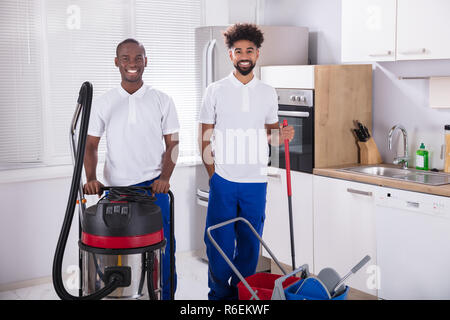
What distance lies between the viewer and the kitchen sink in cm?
333

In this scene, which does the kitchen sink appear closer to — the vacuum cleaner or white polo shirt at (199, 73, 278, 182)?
white polo shirt at (199, 73, 278, 182)

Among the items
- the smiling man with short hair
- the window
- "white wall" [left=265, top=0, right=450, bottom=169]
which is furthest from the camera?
the window

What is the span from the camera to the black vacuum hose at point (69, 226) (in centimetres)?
192

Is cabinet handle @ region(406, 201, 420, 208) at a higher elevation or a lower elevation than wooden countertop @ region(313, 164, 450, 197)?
lower

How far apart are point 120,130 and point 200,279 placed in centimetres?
164

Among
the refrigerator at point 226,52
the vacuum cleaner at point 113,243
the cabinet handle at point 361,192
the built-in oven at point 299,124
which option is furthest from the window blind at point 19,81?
the cabinet handle at point 361,192

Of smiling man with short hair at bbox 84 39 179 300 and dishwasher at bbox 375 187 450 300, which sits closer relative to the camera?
smiling man with short hair at bbox 84 39 179 300

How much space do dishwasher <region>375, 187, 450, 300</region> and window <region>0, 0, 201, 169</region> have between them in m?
2.00

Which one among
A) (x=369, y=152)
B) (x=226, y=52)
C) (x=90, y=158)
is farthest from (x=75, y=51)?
(x=369, y=152)

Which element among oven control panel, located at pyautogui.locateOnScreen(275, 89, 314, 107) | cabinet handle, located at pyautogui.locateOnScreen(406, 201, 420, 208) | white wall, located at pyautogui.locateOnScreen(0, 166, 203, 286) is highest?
oven control panel, located at pyautogui.locateOnScreen(275, 89, 314, 107)

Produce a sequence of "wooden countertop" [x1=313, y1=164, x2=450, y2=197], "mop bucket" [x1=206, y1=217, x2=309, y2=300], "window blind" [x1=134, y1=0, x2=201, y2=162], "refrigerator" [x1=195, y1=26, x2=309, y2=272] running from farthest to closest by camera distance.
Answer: "window blind" [x1=134, y1=0, x2=201, y2=162]
"refrigerator" [x1=195, y1=26, x2=309, y2=272]
"wooden countertop" [x1=313, y1=164, x2=450, y2=197]
"mop bucket" [x1=206, y1=217, x2=309, y2=300]

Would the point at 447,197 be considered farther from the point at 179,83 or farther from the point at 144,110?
the point at 179,83

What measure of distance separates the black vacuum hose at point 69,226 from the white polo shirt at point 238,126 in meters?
1.06

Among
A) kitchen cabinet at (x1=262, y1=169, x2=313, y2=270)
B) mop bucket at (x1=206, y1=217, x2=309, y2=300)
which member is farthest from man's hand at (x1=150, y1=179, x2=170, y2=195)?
kitchen cabinet at (x1=262, y1=169, x2=313, y2=270)
